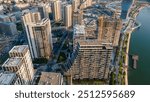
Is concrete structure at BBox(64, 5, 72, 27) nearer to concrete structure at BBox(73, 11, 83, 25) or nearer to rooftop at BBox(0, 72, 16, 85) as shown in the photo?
concrete structure at BBox(73, 11, 83, 25)

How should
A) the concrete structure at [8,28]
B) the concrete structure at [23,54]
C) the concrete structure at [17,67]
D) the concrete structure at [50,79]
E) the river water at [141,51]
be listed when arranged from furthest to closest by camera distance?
the concrete structure at [8,28]
the river water at [141,51]
the concrete structure at [23,54]
the concrete structure at [17,67]
the concrete structure at [50,79]

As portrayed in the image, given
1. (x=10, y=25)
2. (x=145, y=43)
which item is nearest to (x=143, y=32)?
(x=145, y=43)

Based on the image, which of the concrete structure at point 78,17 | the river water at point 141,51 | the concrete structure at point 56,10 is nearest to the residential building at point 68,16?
the concrete structure at point 78,17

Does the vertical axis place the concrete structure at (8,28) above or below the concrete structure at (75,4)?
below

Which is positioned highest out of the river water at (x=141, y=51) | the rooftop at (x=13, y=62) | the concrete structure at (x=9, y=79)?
the rooftop at (x=13, y=62)

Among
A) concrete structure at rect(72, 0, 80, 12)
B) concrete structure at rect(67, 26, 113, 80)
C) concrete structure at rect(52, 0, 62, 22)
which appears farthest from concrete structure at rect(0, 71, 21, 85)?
concrete structure at rect(72, 0, 80, 12)

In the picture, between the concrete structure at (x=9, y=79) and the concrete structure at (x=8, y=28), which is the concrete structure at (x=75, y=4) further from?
the concrete structure at (x=9, y=79)
